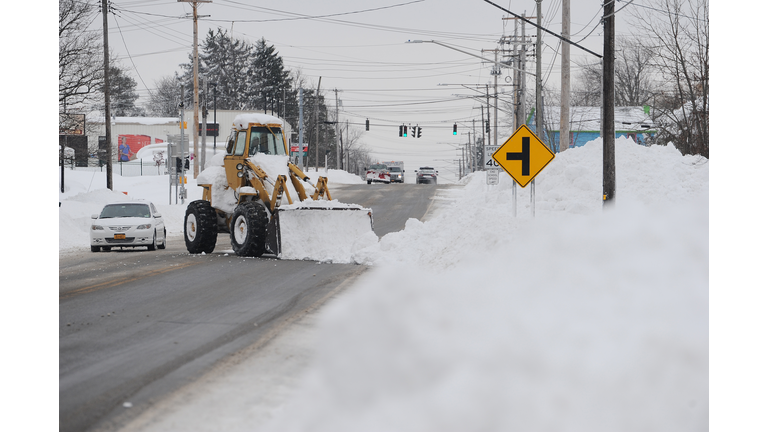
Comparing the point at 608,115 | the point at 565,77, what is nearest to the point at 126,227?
the point at 608,115

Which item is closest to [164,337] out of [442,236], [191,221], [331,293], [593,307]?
[331,293]

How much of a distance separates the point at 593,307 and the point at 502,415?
2.36 metres

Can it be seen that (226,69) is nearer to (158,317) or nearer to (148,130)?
(148,130)

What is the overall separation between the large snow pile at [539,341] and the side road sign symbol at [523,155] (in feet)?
11.4

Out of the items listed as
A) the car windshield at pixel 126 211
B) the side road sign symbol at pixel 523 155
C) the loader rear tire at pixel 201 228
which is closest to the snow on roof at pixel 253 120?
the loader rear tire at pixel 201 228

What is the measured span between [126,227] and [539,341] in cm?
1777

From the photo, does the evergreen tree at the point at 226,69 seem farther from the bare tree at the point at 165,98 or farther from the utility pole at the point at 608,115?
the utility pole at the point at 608,115

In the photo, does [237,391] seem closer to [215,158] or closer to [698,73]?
[215,158]

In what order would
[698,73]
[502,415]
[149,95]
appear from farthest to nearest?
[149,95], [698,73], [502,415]

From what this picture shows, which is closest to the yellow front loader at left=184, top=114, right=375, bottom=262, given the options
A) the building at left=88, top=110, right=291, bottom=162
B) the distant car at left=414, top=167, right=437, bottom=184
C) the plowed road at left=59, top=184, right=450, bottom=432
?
the plowed road at left=59, top=184, right=450, bottom=432

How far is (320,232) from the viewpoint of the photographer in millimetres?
17422

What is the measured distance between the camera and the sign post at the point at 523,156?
14.9 metres

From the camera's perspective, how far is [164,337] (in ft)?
27.3

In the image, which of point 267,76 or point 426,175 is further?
point 267,76
